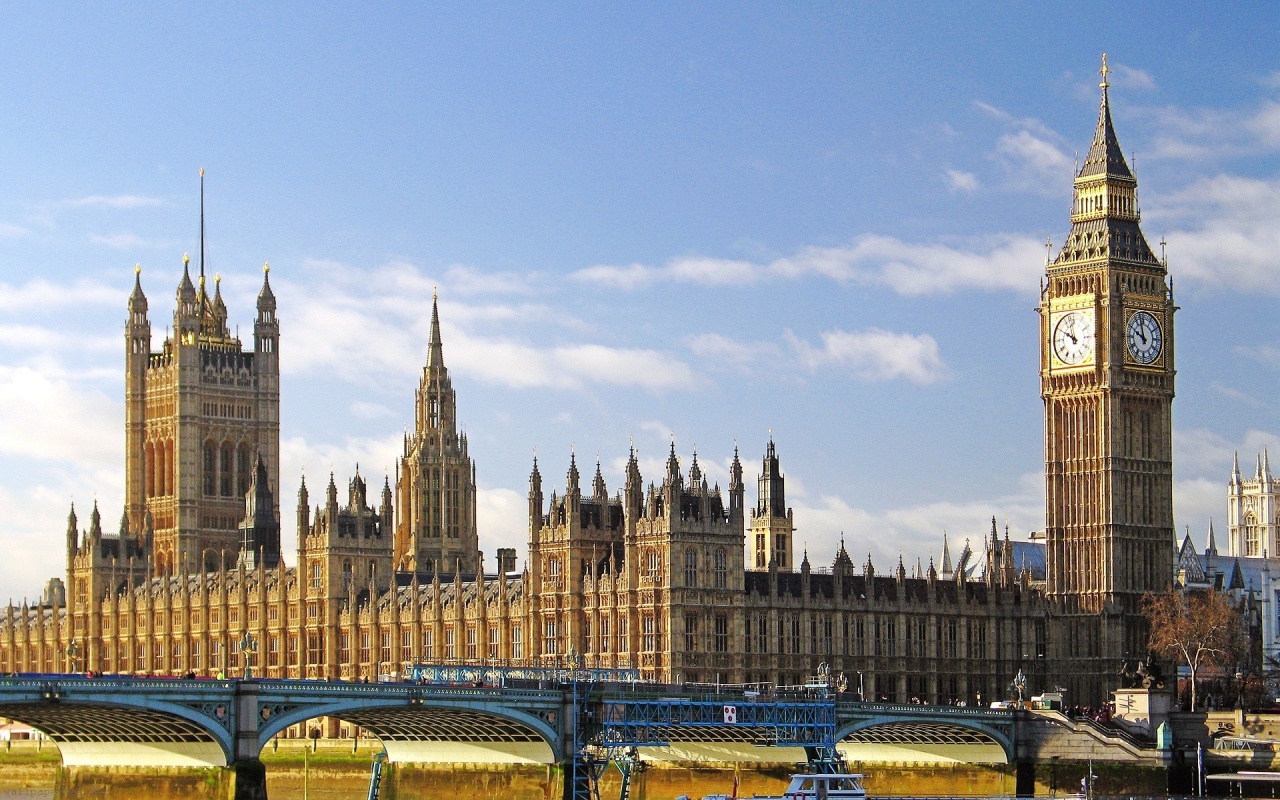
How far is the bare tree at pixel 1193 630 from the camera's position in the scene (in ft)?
429

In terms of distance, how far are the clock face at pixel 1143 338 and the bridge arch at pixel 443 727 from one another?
51.5 metres

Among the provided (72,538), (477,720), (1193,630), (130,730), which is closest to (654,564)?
(477,720)

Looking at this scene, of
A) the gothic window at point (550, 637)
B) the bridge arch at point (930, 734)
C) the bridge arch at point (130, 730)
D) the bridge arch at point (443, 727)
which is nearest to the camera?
the bridge arch at point (130, 730)

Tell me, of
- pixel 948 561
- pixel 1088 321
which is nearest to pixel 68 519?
pixel 948 561

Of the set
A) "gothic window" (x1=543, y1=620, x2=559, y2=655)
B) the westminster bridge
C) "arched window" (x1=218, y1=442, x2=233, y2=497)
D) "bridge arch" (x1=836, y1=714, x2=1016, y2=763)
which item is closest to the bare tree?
"bridge arch" (x1=836, y1=714, x2=1016, y2=763)

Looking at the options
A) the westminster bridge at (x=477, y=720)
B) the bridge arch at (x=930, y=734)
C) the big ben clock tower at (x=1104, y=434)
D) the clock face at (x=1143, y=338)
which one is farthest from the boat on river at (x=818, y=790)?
the clock face at (x=1143, y=338)

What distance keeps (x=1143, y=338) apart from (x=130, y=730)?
218 ft

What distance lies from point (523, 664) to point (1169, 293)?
4089 centimetres

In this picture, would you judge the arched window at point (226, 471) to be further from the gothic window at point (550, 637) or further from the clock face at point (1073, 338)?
the clock face at point (1073, 338)

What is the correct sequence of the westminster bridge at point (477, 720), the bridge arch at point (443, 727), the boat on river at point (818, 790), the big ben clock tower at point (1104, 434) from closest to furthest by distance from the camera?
the westminster bridge at point (477, 720) < the bridge arch at point (443, 727) < the boat on river at point (818, 790) < the big ben clock tower at point (1104, 434)

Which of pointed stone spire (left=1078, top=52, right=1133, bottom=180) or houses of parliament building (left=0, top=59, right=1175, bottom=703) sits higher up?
pointed stone spire (left=1078, top=52, right=1133, bottom=180)

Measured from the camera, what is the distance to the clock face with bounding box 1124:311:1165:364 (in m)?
137

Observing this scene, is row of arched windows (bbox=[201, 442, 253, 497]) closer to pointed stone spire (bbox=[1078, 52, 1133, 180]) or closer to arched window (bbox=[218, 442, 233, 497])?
arched window (bbox=[218, 442, 233, 497])

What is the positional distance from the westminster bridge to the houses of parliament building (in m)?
13.3
